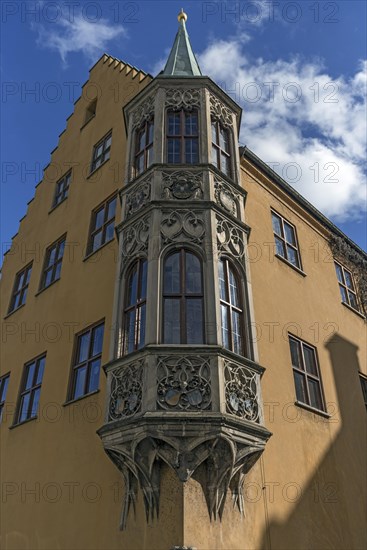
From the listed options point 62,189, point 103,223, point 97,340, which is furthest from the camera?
point 62,189

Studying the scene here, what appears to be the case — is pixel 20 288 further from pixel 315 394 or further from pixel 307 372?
pixel 315 394

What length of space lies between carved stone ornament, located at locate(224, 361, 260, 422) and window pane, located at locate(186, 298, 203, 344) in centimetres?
80

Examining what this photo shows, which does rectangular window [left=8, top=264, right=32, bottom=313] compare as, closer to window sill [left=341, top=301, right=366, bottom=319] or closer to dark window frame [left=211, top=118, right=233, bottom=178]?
dark window frame [left=211, top=118, right=233, bottom=178]

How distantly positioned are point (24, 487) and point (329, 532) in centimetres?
751

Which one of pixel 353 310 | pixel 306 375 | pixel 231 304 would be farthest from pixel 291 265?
pixel 231 304

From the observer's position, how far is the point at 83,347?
12445mm

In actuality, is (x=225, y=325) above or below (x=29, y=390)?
below

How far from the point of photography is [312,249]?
16.3m

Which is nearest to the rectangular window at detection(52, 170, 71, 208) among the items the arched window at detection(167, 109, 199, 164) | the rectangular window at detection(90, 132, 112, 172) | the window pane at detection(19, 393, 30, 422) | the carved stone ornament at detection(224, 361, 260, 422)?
the rectangular window at detection(90, 132, 112, 172)

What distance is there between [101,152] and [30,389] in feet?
27.9

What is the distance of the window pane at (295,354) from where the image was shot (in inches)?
486

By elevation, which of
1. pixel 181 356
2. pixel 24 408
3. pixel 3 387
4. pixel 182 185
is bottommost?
pixel 181 356

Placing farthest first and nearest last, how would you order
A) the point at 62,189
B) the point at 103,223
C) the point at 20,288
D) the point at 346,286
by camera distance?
1. the point at 62,189
2. the point at 20,288
3. the point at 346,286
4. the point at 103,223

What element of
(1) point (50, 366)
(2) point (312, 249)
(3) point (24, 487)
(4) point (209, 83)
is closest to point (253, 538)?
(3) point (24, 487)
